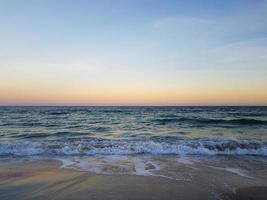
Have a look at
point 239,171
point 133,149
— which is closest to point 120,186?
point 239,171

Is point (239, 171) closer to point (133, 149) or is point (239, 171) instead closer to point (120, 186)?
point (120, 186)

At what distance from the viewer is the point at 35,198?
565cm

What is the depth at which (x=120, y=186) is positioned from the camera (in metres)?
6.50

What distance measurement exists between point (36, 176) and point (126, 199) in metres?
2.99

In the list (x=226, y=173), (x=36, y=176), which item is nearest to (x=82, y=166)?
(x=36, y=176)

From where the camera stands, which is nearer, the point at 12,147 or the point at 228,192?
the point at 228,192

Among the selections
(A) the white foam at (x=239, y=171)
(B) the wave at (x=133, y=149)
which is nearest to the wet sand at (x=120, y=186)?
(A) the white foam at (x=239, y=171)

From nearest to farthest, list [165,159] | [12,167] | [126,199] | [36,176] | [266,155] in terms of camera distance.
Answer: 1. [126,199]
2. [36,176]
3. [12,167]
4. [165,159]
5. [266,155]

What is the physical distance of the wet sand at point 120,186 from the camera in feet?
19.1

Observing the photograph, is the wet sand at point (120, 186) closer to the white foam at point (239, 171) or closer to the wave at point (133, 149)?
the white foam at point (239, 171)

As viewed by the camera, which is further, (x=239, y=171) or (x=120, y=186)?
(x=239, y=171)

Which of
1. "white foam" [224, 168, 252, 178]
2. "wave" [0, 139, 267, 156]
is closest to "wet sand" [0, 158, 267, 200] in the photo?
"white foam" [224, 168, 252, 178]

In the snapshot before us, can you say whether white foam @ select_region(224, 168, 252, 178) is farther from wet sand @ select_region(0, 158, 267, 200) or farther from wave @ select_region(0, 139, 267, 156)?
wave @ select_region(0, 139, 267, 156)

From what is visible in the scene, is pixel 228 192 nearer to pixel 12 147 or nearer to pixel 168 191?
pixel 168 191
